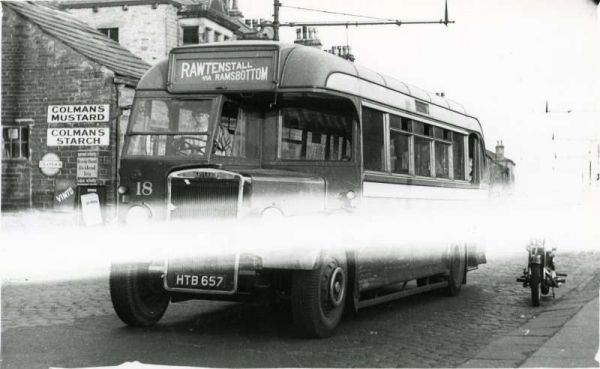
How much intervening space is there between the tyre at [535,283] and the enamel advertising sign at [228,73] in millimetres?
4717

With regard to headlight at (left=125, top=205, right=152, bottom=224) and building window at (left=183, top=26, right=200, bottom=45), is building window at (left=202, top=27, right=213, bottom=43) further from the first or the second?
headlight at (left=125, top=205, right=152, bottom=224)

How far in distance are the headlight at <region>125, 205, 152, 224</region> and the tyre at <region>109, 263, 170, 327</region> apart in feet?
1.47

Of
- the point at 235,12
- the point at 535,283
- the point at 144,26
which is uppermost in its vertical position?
the point at 235,12

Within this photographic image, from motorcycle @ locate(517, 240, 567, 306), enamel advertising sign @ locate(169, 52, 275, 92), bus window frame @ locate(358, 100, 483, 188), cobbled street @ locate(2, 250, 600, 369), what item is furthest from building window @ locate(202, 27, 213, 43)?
enamel advertising sign @ locate(169, 52, 275, 92)

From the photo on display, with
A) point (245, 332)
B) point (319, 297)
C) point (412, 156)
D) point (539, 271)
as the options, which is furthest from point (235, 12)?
point (319, 297)

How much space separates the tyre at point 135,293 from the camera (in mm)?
8406

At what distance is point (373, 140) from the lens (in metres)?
9.56

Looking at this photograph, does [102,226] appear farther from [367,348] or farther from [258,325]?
[367,348]

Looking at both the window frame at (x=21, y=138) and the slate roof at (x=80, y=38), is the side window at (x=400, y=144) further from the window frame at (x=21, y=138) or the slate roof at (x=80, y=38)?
the window frame at (x=21, y=138)

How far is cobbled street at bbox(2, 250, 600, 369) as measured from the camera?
7070mm

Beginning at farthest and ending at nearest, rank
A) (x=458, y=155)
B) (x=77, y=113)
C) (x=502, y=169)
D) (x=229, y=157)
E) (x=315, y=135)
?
(x=502, y=169) < (x=77, y=113) < (x=458, y=155) < (x=315, y=135) < (x=229, y=157)

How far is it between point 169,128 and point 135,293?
1.78 metres

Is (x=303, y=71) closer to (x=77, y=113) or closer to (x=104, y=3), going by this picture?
(x=77, y=113)

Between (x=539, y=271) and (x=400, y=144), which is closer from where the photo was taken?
(x=400, y=144)
